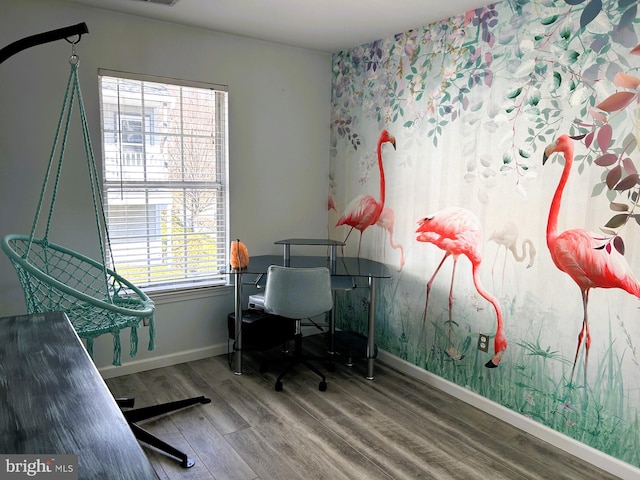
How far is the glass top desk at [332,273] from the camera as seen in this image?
331 cm

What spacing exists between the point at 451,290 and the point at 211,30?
2.41 m

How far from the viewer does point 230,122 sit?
11.7ft

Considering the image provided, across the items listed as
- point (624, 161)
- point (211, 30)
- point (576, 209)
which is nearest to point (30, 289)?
point (211, 30)

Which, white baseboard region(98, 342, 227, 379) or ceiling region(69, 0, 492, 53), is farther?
white baseboard region(98, 342, 227, 379)

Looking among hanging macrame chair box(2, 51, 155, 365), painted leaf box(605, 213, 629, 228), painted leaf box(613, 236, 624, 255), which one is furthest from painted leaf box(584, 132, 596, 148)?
hanging macrame chair box(2, 51, 155, 365)

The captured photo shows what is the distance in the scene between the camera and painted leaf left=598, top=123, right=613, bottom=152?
7.50 ft

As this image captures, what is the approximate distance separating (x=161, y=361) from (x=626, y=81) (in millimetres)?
3216

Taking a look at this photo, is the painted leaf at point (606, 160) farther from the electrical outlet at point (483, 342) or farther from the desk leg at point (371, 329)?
the desk leg at point (371, 329)

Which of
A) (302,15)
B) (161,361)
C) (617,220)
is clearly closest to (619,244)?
(617,220)

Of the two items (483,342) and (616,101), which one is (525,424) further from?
(616,101)

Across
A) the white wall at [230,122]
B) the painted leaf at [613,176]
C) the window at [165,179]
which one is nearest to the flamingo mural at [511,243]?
the painted leaf at [613,176]

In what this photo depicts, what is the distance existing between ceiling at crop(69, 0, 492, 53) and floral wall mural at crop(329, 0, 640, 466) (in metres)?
0.17

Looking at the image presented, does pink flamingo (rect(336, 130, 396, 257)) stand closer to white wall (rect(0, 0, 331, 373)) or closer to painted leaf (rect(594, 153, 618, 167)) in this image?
white wall (rect(0, 0, 331, 373))

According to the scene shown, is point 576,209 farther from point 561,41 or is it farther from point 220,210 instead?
point 220,210
